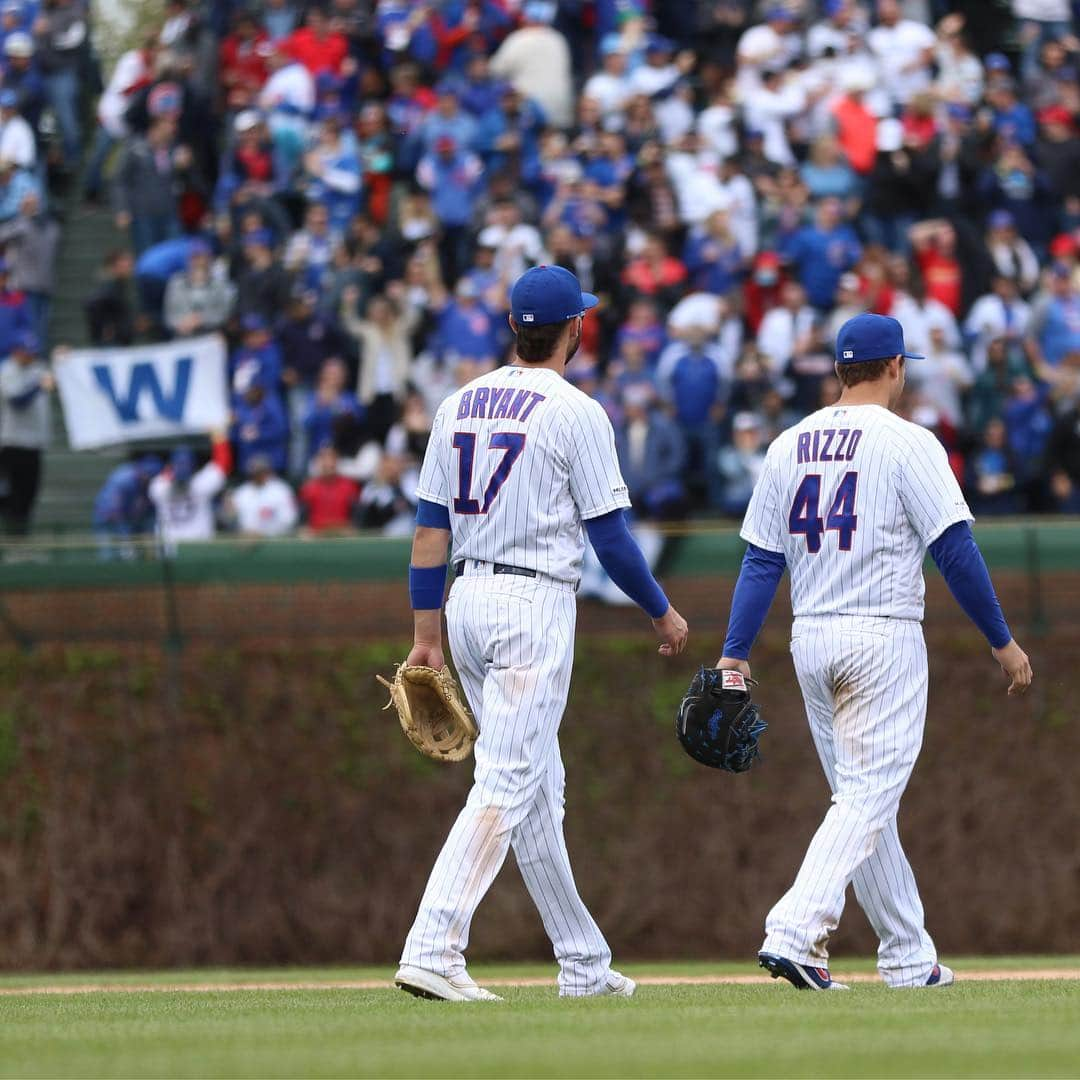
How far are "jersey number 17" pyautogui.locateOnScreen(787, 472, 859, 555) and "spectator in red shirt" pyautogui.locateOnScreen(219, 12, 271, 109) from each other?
40.5 feet

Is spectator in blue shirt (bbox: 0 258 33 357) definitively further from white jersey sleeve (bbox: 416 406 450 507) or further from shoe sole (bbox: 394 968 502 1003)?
shoe sole (bbox: 394 968 502 1003)

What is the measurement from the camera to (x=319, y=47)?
19.2m

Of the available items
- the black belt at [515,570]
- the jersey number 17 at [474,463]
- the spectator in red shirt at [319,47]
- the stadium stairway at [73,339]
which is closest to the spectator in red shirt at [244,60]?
the spectator in red shirt at [319,47]

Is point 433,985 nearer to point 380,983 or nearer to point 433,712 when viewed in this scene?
point 433,712

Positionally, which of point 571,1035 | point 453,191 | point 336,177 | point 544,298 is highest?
point 336,177

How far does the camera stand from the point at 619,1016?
6.83m

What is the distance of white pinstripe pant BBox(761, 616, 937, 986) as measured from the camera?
25.3 ft

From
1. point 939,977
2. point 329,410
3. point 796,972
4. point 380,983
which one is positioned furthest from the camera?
point 329,410

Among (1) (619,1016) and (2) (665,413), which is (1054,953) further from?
(1) (619,1016)

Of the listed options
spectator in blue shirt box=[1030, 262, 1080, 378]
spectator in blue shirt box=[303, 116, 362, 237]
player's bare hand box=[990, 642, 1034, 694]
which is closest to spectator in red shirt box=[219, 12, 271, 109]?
spectator in blue shirt box=[303, 116, 362, 237]

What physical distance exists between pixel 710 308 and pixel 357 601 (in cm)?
383

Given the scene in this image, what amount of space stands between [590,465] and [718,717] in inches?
45.7

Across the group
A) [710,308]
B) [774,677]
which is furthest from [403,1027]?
[710,308]

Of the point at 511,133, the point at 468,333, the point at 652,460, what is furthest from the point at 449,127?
the point at 652,460
